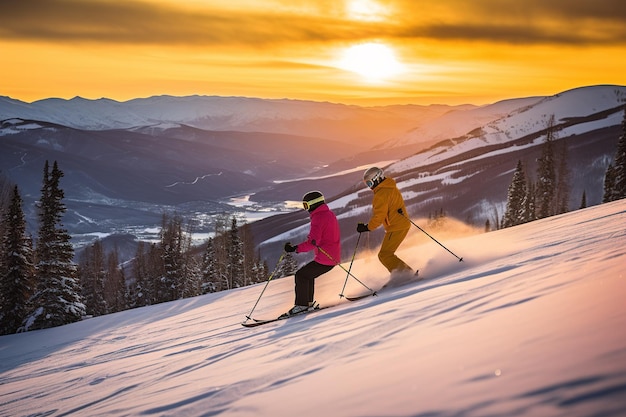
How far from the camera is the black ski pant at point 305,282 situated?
31.2 ft

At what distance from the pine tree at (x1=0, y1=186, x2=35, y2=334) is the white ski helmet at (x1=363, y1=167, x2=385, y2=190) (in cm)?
2671

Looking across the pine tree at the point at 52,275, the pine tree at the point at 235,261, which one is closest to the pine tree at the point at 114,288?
the pine tree at the point at 235,261

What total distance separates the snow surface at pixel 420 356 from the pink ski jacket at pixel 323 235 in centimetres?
101

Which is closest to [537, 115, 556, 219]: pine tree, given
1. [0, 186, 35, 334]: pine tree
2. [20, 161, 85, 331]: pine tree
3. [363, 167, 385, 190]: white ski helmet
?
[20, 161, 85, 331]: pine tree

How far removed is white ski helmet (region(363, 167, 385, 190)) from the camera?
30.0ft

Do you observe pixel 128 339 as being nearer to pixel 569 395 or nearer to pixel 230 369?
pixel 230 369

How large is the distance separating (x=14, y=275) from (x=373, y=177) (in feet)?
90.1

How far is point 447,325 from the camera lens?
506cm

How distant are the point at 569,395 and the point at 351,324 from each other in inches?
163

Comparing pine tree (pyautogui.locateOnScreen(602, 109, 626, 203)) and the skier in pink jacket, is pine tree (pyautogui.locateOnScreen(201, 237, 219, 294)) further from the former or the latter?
the skier in pink jacket

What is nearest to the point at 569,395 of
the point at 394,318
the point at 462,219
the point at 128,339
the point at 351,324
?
the point at 394,318

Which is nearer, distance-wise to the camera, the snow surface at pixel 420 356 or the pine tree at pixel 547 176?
the snow surface at pixel 420 356

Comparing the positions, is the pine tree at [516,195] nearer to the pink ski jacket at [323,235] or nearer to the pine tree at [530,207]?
the pine tree at [530,207]

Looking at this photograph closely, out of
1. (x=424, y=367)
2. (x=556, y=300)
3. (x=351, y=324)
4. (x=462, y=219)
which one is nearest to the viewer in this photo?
(x=424, y=367)
